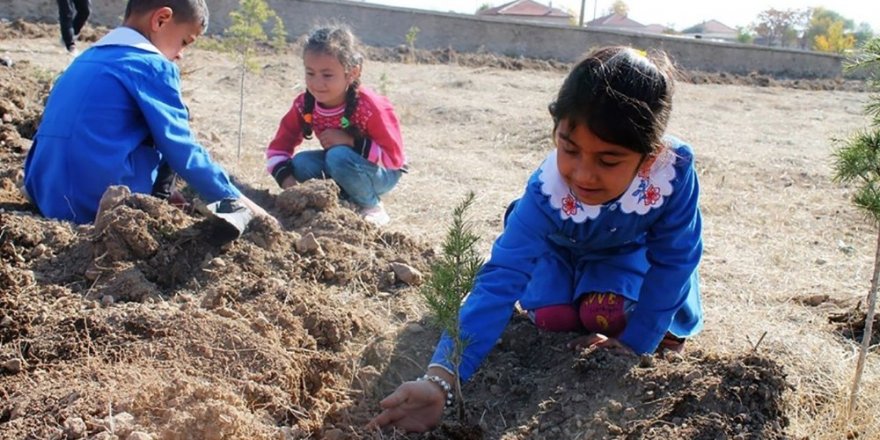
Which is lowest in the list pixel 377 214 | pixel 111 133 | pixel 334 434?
pixel 377 214

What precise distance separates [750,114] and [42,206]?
11.0 metres

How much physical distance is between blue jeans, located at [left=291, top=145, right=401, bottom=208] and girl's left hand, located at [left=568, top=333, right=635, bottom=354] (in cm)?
228

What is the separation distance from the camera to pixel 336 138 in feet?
16.5

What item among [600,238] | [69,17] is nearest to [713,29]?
[69,17]

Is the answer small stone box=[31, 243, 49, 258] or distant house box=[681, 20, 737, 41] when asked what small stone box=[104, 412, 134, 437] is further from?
distant house box=[681, 20, 737, 41]

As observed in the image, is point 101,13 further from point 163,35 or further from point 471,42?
point 163,35

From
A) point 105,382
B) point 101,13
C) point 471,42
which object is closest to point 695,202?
point 105,382

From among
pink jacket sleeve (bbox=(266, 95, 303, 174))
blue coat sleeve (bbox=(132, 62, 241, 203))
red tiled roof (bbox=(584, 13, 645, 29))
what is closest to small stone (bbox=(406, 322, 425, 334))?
blue coat sleeve (bbox=(132, 62, 241, 203))

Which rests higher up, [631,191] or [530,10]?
[631,191]

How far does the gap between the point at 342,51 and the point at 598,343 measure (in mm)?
2601

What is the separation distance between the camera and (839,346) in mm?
3512

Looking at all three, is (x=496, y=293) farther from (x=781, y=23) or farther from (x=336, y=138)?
(x=781, y=23)

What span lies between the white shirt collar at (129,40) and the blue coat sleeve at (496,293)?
1976 millimetres

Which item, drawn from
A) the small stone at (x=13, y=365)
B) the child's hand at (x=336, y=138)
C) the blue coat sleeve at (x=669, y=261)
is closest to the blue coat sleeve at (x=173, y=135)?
the child's hand at (x=336, y=138)
